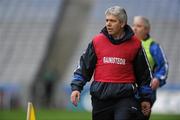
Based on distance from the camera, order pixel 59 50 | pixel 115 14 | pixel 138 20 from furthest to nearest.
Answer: pixel 59 50 < pixel 138 20 < pixel 115 14

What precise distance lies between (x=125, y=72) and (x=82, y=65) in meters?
0.52

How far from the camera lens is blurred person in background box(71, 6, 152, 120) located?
8.66 meters

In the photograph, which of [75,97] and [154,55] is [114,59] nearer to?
[75,97]

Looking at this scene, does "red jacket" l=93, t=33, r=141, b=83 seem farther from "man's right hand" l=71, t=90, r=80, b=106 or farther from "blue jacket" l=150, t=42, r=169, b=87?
"blue jacket" l=150, t=42, r=169, b=87

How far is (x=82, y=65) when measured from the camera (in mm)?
8914

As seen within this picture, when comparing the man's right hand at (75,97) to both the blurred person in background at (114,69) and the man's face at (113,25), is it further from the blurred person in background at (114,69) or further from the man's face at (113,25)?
the man's face at (113,25)

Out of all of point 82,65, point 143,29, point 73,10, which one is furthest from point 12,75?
point 82,65

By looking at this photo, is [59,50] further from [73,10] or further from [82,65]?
[82,65]

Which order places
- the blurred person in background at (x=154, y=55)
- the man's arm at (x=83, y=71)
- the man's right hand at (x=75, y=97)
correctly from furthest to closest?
the blurred person in background at (x=154, y=55) → the man's arm at (x=83, y=71) → the man's right hand at (x=75, y=97)

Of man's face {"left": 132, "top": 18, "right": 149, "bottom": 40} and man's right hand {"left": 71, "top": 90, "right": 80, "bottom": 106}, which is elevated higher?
man's face {"left": 132, "top": 18, "right": 149, "bottom": 40}

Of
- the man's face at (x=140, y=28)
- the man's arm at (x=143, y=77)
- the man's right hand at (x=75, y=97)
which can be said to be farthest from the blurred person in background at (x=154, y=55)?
the man's right hand at (x=75, y=97)

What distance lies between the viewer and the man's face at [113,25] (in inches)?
338

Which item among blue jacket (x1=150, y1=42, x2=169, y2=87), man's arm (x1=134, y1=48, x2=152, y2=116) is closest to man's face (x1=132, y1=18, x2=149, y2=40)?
blue jacket (x1=150, y1=42, x2=169, y2=87)

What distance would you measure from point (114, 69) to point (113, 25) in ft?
1.67
